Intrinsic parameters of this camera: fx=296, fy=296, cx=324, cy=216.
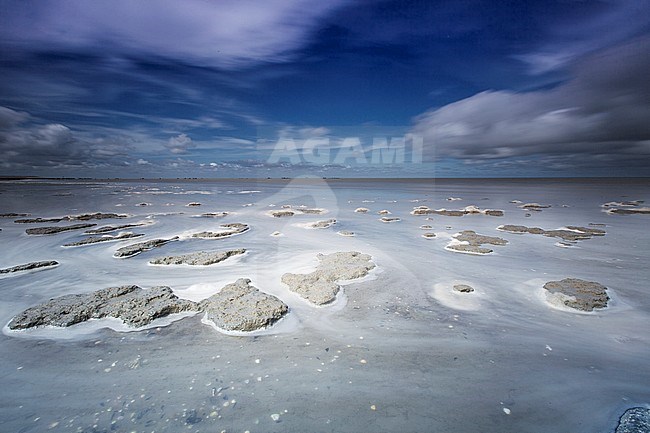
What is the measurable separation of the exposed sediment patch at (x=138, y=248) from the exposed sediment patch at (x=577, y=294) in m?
8.94

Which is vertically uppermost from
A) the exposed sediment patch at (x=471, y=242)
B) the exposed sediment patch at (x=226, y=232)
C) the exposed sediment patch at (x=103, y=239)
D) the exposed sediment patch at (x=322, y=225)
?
the exposed sediment patch at (x=103, y=239)

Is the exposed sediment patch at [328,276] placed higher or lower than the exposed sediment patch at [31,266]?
lower

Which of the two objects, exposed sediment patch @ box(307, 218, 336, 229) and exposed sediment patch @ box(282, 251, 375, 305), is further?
exposed sediment patch @ box(307, 218, 336, 229)

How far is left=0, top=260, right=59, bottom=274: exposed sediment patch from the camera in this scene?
20.0 ft

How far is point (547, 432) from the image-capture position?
97.9 inches

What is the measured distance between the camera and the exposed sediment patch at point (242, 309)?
3.99 m

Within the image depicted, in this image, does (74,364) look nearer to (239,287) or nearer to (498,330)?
(239,287)

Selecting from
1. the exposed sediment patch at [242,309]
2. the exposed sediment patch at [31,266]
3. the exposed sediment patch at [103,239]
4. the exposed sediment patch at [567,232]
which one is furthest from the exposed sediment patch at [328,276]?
the exposed sediment patch at [567,232]

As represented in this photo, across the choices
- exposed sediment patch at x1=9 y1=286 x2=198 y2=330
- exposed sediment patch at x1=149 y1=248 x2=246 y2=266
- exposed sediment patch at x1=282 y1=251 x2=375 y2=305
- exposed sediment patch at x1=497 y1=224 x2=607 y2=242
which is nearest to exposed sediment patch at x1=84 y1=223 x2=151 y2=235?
exposed sediment patch at x1=149 y1=248 x2=246 y2=266

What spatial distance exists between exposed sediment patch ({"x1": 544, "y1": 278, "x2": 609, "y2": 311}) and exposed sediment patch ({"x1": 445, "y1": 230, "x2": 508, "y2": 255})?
7.73ft

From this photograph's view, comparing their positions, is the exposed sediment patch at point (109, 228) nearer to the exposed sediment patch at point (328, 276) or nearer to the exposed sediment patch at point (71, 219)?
the exposed sediment patch at point (71, 219)

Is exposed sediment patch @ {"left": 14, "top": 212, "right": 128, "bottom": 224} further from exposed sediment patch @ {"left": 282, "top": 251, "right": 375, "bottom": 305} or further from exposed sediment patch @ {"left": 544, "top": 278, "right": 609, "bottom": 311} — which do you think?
exposed sediment patch @ {"left": 544, "top": 278, "right": 609, "bottom": 311}

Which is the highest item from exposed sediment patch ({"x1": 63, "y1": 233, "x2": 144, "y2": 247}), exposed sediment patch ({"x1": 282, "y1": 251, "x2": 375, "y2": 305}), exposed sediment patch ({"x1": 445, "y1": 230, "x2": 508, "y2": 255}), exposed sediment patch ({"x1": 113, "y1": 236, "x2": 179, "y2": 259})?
exposed sediment patch ({"x1": 63, "y1": 233, "x2": 144, "y2": 247})

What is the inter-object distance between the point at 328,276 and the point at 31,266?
639 centimetres
